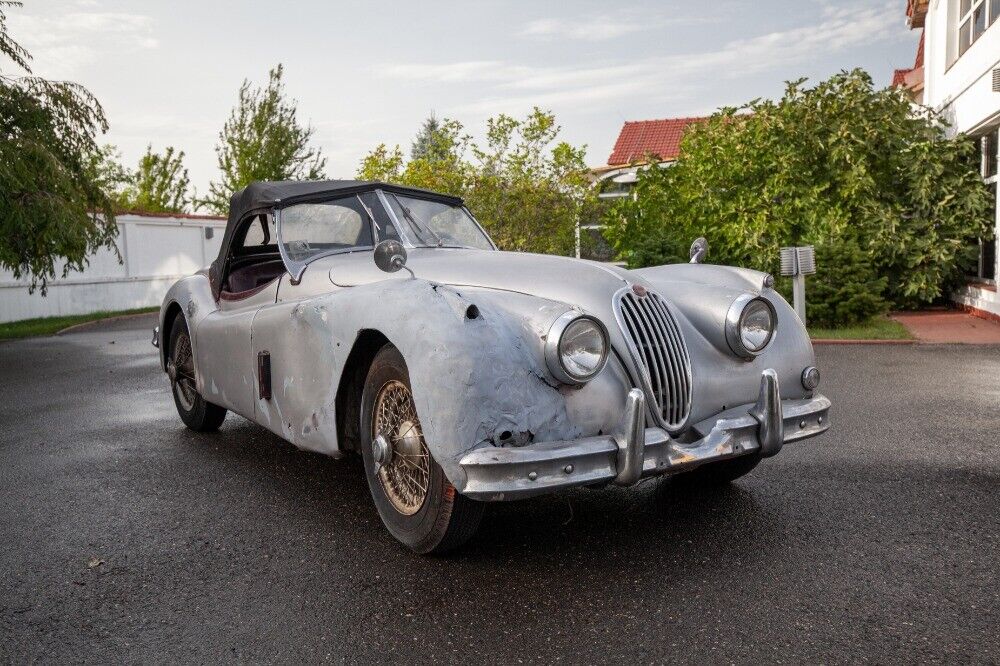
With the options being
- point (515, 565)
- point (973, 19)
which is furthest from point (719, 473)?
point (973, 19)

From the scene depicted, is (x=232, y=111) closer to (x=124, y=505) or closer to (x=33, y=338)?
(x=33, y=338)

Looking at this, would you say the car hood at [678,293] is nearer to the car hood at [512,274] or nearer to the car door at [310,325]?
the car hood at [512,274]

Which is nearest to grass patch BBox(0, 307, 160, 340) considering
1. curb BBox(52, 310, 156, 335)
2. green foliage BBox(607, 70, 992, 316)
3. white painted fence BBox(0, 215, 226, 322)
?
curb BBox(52, 310, 156, 335)

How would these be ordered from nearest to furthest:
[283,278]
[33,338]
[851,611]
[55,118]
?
[851,611]
[283,278]
[55,118]
[33,338]

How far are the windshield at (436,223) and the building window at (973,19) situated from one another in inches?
453

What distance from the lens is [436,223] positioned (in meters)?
5.30

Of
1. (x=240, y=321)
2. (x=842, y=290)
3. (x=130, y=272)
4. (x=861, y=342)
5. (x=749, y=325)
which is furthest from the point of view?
(x=130, y=272)

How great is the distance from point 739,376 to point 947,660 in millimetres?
1568

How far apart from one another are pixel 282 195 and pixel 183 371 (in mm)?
1767

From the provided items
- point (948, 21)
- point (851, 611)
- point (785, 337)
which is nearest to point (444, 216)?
point (785, 337)

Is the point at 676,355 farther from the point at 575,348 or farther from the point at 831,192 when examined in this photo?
the point at 831,192

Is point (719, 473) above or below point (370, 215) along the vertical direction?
below

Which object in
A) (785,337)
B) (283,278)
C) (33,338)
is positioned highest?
(283,278)

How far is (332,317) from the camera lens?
13.0ft
